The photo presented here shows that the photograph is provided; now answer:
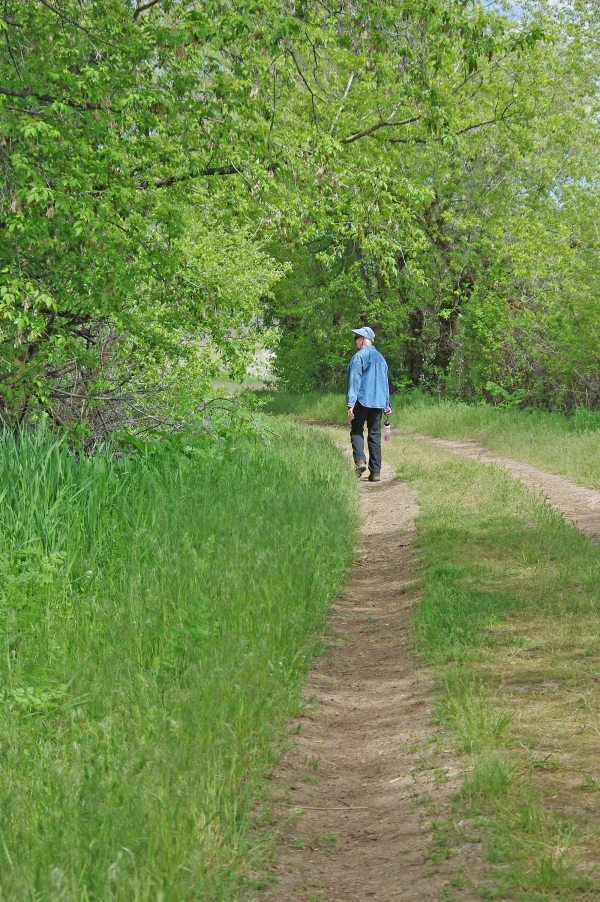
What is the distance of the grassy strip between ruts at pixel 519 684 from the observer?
333cm

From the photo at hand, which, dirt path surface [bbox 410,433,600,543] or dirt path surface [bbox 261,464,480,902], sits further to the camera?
dirt path surface [bbox 410,433,600,543]

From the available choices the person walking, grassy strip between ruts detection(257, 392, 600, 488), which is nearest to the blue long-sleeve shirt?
the person walking

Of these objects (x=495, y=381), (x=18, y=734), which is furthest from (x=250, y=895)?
(x=495, y=381)

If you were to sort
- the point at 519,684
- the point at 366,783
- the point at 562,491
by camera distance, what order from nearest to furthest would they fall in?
the point at 366,783
the point at 519,684
the point at 562,491

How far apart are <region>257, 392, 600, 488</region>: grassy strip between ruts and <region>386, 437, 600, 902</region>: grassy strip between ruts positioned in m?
4.23

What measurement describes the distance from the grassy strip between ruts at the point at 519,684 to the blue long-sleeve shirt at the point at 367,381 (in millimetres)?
3951

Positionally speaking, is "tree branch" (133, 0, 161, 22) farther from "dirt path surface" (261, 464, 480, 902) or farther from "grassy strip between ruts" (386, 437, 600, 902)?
"dirt path surface" (261, 464, 480, 902)

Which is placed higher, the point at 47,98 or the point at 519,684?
the point at 47,98

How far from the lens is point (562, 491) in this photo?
39.5 feet

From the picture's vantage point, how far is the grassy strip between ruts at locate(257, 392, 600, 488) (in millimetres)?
14307

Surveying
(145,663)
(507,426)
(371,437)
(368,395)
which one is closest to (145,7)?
(368,395)

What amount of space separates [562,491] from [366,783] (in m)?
8.31

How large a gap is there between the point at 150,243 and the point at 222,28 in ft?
6.47

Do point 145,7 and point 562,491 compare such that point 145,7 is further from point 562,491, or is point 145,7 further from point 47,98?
point 562,491
